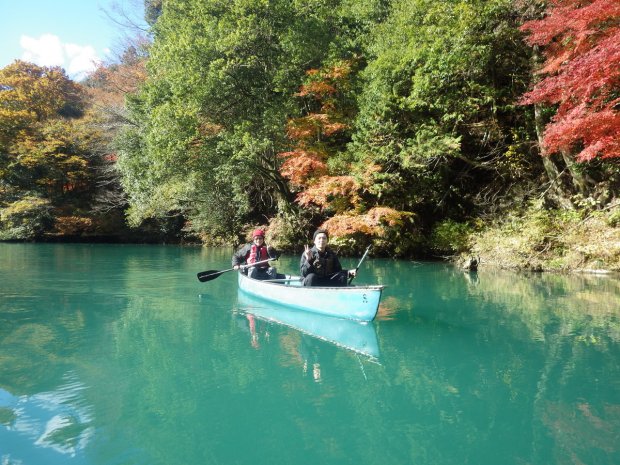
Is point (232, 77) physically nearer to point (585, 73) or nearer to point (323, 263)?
point (323, 263)

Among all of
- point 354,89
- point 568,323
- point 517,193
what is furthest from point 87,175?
point 568,323

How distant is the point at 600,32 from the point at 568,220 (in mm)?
4188

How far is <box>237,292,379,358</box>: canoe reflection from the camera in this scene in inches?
217

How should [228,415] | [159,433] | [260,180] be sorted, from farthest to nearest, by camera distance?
[260,180] → [228,415] → [159,433]

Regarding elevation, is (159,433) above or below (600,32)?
below

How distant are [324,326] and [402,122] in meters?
8.19

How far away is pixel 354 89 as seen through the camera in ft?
44.1

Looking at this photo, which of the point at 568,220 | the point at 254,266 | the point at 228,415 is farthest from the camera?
the point at 568,220

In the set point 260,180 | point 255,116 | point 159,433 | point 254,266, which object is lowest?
point 159,433

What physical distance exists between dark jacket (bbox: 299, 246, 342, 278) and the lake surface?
69 cm

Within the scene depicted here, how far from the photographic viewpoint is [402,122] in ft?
42.5

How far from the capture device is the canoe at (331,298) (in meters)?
6.02

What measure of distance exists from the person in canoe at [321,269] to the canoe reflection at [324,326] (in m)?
0.52

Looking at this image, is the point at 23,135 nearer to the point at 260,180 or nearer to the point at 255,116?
the point at 260,180
